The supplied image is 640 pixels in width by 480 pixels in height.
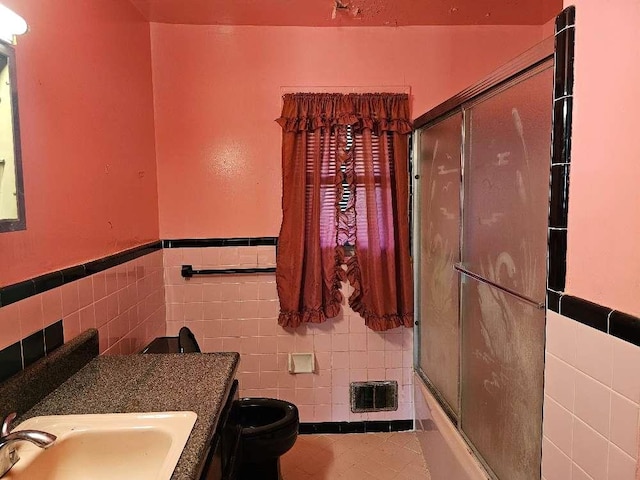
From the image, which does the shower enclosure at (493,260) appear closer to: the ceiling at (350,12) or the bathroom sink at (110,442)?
the ceiling at (350,12)

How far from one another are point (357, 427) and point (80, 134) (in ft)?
6.61

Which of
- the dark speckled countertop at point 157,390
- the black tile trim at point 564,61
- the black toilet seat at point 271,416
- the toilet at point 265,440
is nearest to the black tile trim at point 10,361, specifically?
the dark speckled countertop at point 157,390

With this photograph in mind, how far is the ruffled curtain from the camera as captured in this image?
2.24 meters

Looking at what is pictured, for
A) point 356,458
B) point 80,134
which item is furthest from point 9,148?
point 356,458

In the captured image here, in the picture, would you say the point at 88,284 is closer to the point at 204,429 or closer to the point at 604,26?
the point at 204,429

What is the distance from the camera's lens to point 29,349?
114 cm

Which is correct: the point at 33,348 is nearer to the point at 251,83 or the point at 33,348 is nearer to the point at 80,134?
the point at 80,134

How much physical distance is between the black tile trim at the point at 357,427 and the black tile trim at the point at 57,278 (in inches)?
53.8

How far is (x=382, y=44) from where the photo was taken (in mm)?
2289

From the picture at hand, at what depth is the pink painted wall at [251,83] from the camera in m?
2.25

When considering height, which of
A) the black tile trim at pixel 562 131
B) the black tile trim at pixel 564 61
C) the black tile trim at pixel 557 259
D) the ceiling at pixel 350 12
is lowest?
the black tile trim at pixel 557 259

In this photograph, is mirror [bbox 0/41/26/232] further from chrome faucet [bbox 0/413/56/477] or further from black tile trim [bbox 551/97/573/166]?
black tile trim [bbox 551/97/573/166]

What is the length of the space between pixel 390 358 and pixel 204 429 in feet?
5.37

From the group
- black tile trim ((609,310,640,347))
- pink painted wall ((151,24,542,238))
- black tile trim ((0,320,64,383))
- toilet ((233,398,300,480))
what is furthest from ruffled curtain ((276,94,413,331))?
black tile trim ((609,310,640,347))
